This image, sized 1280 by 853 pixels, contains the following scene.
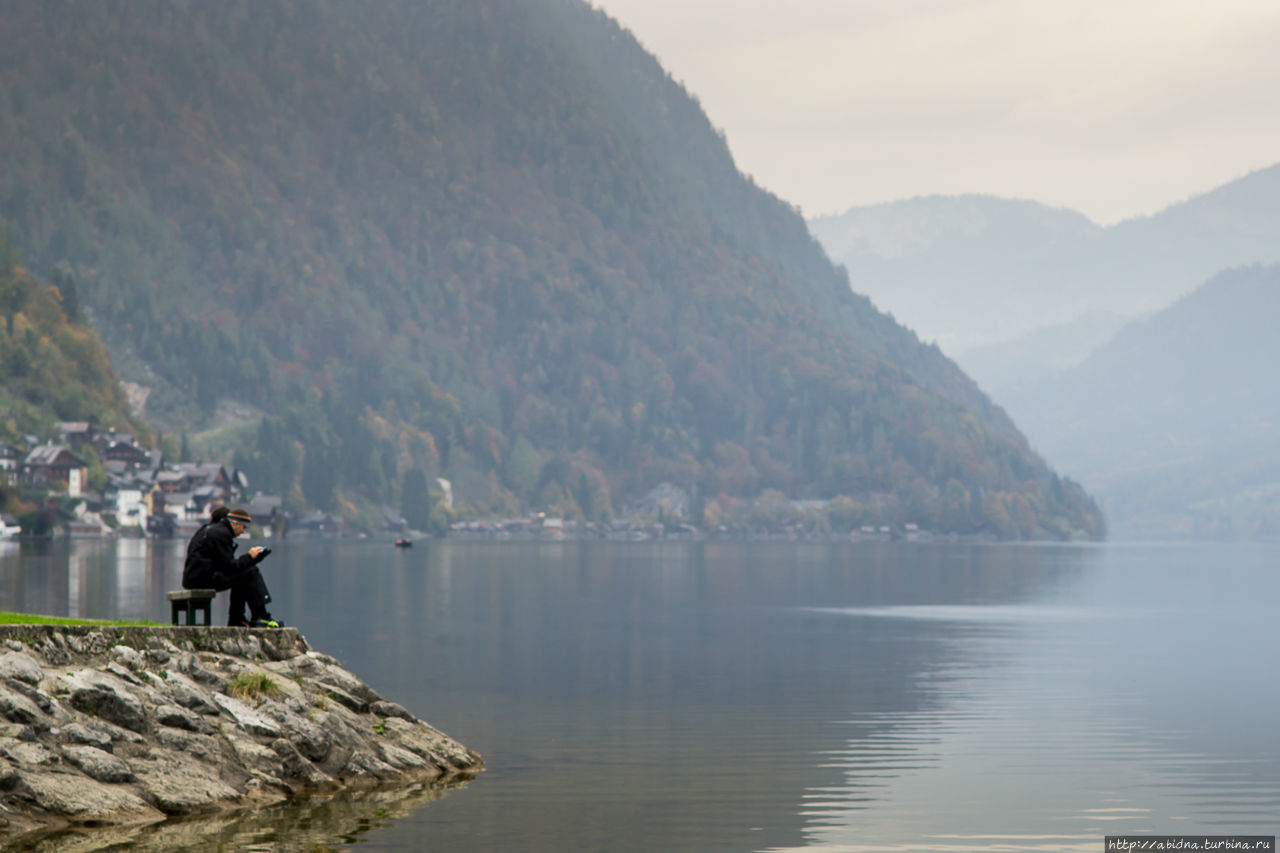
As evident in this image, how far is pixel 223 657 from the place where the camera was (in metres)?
37.8

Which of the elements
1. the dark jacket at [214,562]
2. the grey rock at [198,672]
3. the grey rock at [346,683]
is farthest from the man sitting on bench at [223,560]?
the grey rock at [198,672]

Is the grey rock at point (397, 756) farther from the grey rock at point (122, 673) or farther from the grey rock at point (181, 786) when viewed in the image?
the grey rock at point (122, 673)

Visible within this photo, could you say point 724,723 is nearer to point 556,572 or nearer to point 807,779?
point 807,779

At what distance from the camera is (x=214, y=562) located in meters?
38.4

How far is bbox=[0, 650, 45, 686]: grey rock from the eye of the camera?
3212 cm

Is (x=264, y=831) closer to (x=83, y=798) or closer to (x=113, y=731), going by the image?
(x=83, y=798)

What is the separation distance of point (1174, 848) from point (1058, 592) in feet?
393

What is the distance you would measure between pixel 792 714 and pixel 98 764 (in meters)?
26.5

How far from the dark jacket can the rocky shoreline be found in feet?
3.81

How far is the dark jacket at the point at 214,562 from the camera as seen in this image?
125ft

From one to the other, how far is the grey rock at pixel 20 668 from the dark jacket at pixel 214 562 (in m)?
5.64

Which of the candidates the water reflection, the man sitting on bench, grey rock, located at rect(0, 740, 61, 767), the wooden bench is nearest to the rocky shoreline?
grey rock, located at rect(0, 740, 61, 767)

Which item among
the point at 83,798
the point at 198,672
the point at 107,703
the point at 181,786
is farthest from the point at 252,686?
the point at 83,798

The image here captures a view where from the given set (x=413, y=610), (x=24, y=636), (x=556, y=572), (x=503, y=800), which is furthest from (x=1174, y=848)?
(x=556, y=572)
